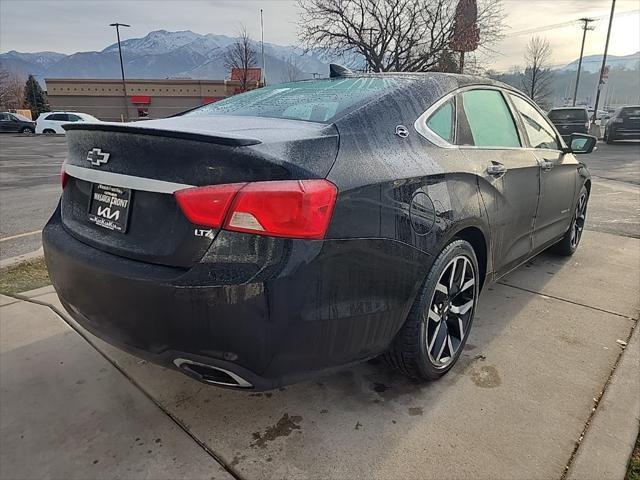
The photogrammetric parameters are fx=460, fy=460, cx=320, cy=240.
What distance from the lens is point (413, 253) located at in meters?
1.93

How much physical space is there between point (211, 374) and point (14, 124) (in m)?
35.4

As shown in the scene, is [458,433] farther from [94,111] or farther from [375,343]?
[94,111]

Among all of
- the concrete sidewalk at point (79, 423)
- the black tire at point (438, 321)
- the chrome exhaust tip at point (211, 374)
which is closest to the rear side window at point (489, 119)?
the black tire at point (438, 321)

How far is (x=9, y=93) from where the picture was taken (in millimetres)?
60906

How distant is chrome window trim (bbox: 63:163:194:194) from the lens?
5.30ft

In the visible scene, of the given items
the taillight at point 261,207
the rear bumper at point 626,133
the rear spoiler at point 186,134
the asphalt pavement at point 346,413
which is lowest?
the asphalt pavement at point 346,413

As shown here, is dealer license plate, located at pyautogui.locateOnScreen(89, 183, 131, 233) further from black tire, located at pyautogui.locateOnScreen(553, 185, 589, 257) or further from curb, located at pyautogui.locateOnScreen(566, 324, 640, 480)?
black tire, located at pyautogui.locateOnScreen(553, 185, 589, 257)

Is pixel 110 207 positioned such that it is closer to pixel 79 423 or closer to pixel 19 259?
pixel 79 423

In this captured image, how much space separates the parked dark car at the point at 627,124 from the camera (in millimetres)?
19312

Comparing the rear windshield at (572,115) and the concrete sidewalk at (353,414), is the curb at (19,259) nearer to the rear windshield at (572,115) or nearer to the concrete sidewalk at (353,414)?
the concrete sidewalk at (353,414)

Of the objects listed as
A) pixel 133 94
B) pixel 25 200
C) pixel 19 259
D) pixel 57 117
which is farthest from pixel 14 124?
pixel 19 259

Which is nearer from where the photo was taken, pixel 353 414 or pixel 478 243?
pixel 353 414

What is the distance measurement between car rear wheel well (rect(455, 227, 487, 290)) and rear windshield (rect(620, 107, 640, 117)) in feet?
69.8

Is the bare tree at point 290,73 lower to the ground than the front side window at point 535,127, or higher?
higher
